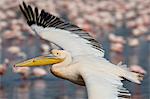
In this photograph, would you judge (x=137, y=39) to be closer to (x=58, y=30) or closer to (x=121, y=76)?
(x=58, y=30)

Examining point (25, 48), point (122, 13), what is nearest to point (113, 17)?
point (122, 13)

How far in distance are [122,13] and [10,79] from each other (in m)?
8.34

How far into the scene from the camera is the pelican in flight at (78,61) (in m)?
6.09

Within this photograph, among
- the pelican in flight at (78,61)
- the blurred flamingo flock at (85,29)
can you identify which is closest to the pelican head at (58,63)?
the pelican in flight at (78,61)

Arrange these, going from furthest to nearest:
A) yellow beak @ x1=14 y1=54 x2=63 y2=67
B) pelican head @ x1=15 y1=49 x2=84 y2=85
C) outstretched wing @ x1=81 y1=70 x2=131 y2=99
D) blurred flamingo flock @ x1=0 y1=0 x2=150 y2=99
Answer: blurred flamingo flock @ x1=0 y1=0 x2=150 y2=99, yellow beak @ x1=14 y1=54 x2=63 y2=67, pelican head @ x1=15 y1=49 x2=84 y2=85, outstretched wing @ x1=81 y1=70 x2=131 y2=99

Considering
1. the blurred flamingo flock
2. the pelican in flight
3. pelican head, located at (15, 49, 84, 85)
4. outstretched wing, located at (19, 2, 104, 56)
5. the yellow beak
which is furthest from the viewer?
the blurred flamingo flock

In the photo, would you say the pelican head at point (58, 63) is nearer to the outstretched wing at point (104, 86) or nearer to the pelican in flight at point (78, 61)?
the pelican in flight at point (78, 61)

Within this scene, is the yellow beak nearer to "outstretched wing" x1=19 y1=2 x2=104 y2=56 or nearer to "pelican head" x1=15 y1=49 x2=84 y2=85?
"pelican head" x1=15 y1=49 x2=84 y2=85

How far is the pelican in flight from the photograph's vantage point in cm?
609

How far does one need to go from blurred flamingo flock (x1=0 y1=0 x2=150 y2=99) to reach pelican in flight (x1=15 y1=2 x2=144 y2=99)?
1882 mm

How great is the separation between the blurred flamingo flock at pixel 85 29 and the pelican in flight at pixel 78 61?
188 cm

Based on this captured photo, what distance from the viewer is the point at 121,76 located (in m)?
6.57

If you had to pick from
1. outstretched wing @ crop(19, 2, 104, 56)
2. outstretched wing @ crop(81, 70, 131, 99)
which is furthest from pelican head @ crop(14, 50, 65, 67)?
outstretched wing @ crop(81, 70, 131, 99)

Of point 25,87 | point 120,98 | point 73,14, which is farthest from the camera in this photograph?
point 73,14
